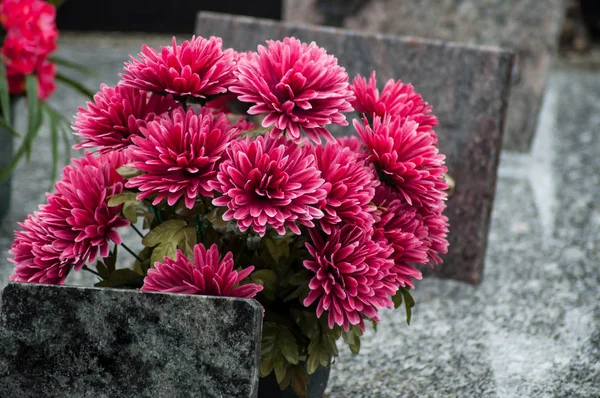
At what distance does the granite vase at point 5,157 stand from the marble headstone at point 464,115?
0.88 m

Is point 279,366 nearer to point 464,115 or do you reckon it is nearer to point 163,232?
point 163,232

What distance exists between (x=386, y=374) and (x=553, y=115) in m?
2.17

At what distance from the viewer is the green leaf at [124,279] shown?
99cm

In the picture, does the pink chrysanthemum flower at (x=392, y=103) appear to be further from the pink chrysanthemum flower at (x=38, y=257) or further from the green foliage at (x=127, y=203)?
the pink chrysanthemum flower at (x=38, y=257)

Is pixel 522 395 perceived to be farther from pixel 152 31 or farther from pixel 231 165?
pixel 152 31

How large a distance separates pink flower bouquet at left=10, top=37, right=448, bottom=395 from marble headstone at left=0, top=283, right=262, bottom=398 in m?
0.04

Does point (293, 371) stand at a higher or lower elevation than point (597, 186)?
higher

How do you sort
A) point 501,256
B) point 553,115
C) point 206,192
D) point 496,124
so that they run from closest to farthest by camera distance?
1. point 206,192
2. point 496,124
3. point 501,256
4. point 553,115

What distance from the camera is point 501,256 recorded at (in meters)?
1.95

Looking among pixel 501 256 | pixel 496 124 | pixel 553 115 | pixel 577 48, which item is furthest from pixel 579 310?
pixel 577 48

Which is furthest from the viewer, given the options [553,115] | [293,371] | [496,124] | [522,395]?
[553,115]

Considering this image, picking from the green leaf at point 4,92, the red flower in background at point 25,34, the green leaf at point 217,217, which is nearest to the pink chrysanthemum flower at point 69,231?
the green leaf at point 217,217

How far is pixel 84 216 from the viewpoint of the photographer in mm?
904

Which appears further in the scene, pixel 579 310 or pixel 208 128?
pixel 579 310
